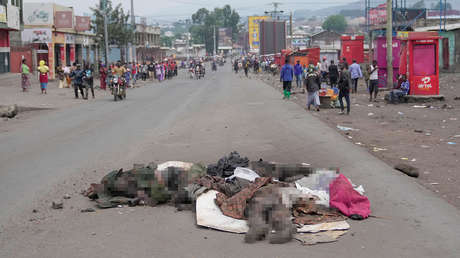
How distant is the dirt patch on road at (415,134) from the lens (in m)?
9.36

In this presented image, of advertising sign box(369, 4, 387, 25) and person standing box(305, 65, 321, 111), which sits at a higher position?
advertising sign box(369, 4, 387, 25)

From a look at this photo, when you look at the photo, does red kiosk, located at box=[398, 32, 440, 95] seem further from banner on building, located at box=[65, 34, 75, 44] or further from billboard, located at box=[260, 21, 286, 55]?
billboard, located at box=[260, 21, 286, 55]

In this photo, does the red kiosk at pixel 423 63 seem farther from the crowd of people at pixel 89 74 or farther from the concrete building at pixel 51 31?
the concrete building at pixel 51 31

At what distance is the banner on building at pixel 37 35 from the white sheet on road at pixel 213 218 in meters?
39.1

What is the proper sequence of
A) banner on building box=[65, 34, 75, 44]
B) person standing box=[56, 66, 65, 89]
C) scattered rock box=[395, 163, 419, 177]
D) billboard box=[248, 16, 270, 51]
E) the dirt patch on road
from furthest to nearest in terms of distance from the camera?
1. billboard box=[248, 16, 270, 51]
2. banner on building box=[65, 34, 75, 44]
3. person standing box=[56, 66, 65, 89]
4. the dirt patch on road
5. scattered rock box=[395, 163, 419, 177]

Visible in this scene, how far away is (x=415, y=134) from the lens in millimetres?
13781

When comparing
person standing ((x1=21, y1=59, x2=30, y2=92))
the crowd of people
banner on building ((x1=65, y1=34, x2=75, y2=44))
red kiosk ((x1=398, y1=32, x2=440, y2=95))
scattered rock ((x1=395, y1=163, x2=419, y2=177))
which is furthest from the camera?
banner on building ((x1=65, y1=34, x2=75, y2=44))

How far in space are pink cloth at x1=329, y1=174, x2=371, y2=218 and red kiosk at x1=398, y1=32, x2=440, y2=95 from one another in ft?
50.8

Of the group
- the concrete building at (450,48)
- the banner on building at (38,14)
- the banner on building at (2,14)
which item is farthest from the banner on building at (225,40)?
the concrete building at (450,48)

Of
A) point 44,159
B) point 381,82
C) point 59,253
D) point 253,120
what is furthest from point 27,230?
point 381,82

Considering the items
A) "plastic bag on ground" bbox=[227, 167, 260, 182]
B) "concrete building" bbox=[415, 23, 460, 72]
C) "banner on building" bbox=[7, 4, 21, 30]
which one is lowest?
"plastic bag on ground" bbox=[227, 167, 260, 182]

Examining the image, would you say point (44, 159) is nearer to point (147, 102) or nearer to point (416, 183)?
point (416, 183)

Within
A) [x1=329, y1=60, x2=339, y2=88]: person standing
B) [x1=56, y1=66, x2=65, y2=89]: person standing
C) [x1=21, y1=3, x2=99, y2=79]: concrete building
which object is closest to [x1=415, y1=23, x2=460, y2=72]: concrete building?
[x1=329, y1=60, x2=339, y2=88]: person standing

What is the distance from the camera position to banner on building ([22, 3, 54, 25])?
45.6 meters
